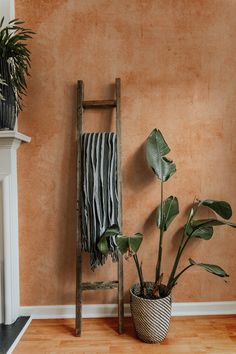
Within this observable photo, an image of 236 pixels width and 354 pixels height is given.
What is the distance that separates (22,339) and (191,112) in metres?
1.84

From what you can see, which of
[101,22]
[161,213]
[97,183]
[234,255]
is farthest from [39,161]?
[234,255]

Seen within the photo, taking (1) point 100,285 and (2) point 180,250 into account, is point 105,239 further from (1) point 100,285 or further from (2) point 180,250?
(2) point 180,250

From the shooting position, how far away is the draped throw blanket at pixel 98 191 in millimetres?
1953

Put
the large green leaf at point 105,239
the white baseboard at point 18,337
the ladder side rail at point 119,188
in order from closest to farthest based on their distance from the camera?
the white baseboard at point 18,337, the large green leaf at point 105,239, the ladder side rail at point 119,188

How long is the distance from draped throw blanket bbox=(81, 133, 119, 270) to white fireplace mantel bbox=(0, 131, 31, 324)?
466 millimetres

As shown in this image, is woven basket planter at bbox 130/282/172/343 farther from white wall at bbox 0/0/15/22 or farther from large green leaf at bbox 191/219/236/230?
white wall at bbox 0/0/15/22

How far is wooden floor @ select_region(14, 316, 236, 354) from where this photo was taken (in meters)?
1.75

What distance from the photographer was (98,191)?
1.97 meters

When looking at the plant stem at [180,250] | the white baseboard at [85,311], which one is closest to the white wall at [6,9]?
the plant stem at [180,250]

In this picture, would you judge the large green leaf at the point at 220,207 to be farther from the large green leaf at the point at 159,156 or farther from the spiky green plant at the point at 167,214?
the large green leaf at the point at 159,156

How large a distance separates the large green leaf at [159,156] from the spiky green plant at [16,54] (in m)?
0.89

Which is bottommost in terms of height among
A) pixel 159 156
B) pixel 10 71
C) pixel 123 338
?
pixel 123 338

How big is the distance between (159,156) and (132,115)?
1.20 ft

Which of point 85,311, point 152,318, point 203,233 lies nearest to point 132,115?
point 203,233
